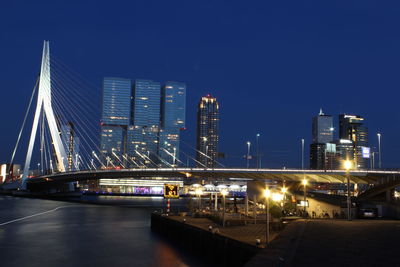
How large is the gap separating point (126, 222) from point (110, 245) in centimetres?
1599

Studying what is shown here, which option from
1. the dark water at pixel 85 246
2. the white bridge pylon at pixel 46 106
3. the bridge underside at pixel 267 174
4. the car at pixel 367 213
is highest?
the white bridge pylon at pixel 46 106

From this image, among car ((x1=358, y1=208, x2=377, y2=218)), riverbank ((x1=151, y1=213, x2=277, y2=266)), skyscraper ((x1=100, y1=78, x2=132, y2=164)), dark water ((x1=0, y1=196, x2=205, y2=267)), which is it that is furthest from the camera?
skyscraper ((x1=100, y1=78, x2=132, y2=164))

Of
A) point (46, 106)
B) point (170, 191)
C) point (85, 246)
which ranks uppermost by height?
point (46, 106)

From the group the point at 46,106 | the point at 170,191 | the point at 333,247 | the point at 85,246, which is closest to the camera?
the point at 333,247

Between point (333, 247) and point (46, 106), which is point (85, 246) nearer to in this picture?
point (333, 247)

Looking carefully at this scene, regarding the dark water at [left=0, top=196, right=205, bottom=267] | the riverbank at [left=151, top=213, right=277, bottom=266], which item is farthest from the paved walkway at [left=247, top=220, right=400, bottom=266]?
the dark water at [left=0, top=196, right=205, bottom=267]

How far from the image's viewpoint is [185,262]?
2525 centimetres

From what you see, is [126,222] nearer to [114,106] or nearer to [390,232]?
[390,232]

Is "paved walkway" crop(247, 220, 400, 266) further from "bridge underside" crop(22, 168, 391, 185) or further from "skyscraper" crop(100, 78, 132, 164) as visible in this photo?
"skyscraper" crop(100, 78, 132, 164)

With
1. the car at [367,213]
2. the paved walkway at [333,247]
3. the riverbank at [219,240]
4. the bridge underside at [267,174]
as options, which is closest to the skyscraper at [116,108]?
the bridge underside at [267,174]

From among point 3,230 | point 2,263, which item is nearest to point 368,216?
point 2,263

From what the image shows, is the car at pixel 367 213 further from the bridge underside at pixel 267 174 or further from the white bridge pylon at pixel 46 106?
the white bridge pylon at pixel 46 106

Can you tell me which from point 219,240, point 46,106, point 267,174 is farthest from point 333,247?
point 46,106

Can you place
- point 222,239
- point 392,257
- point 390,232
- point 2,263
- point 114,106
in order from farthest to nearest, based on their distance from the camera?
1. point 114,106
2. point 2,263
3. point 222,239
4. point 390,232
5. point 392,257
